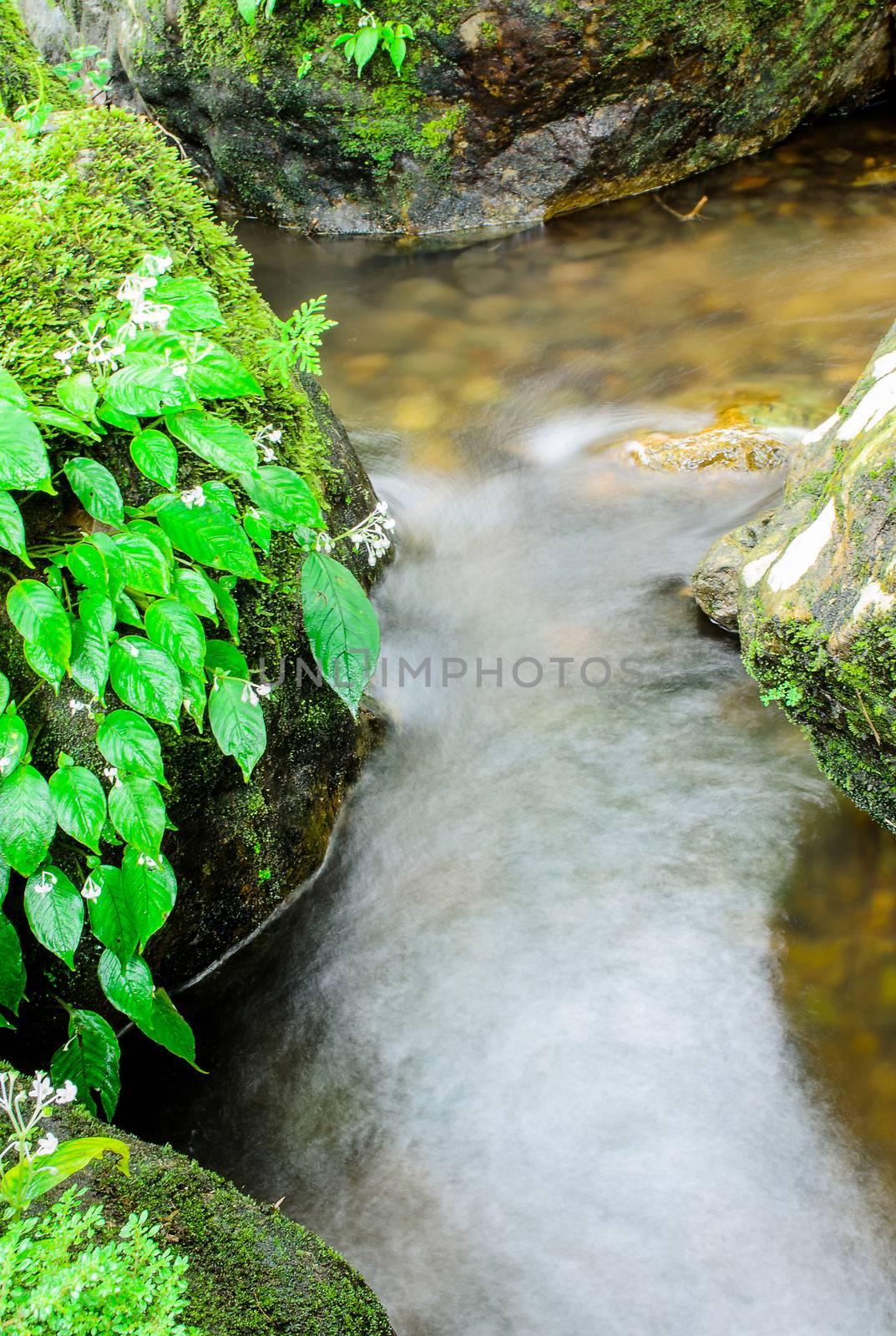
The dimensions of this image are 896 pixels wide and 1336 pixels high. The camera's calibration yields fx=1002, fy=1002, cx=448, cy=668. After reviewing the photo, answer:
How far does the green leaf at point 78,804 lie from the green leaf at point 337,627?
0.59 m

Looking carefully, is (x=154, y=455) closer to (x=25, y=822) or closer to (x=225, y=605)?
(x=225, y=605)

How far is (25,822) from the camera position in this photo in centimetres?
199

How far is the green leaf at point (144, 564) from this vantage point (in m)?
2.05

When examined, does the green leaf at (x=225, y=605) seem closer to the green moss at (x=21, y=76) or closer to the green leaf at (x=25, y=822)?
the green leaf at (x=25, y=822)

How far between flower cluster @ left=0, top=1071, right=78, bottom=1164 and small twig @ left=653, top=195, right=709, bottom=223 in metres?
4.75

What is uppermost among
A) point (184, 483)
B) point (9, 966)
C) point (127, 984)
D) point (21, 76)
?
point (21, 76)

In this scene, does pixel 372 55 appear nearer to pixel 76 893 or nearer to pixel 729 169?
pixel 729 169

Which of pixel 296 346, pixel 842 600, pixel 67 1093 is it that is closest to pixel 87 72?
pixel 296 346

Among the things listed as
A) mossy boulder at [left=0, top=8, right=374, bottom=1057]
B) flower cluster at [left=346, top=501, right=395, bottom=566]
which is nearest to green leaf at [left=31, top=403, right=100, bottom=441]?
mossy boulder at [left=0, top=8, right=374, bottom=1057]

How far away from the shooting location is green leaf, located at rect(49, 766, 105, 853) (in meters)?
2.02

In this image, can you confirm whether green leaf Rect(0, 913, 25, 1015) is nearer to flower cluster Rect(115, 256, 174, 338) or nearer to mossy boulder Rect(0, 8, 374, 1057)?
mossy boulder Rect(0, 8, 374, 1057)

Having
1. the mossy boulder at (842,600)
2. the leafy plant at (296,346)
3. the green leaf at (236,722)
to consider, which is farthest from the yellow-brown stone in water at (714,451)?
the green leaf at (236,722)

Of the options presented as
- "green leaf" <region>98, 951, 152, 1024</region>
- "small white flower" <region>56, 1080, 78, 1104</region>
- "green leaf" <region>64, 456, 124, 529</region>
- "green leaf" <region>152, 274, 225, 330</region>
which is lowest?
"green leaf" <region>98, 951, 152, 1024</region>

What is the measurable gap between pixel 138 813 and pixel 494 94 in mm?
4315
